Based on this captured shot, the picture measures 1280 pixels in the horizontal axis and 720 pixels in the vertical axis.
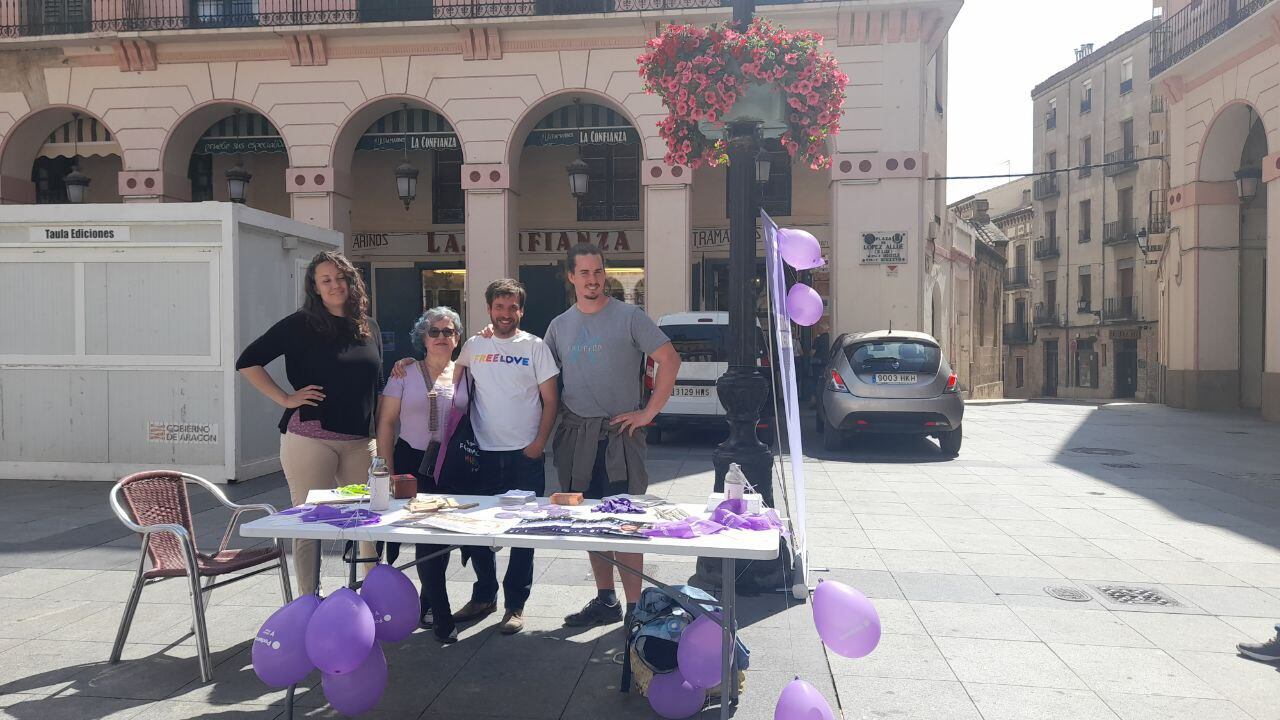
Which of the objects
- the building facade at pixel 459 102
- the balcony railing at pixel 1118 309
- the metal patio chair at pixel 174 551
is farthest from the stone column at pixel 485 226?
the balcony railing at pixel 1118 309

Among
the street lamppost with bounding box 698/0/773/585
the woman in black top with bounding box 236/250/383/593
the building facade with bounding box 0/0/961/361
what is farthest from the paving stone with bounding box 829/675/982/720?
the building facade with bounding box 0/0/961/361

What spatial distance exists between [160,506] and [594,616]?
2294mm

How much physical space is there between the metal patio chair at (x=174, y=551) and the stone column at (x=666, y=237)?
11.3 m

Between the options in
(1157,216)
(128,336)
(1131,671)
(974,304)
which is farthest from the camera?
(1157,216)

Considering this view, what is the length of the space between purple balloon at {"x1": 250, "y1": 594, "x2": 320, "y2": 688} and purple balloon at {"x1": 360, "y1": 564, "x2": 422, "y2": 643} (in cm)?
42

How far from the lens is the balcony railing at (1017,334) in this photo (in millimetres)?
47562

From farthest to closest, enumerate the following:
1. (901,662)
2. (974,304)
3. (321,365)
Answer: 1. (974,304)
2. (321,365)
3. (901,662)

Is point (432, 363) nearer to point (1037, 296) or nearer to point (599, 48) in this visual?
point (599, 48)

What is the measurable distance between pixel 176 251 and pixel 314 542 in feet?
19.1

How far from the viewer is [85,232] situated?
30.1 feet

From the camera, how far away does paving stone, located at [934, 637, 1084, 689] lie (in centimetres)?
405

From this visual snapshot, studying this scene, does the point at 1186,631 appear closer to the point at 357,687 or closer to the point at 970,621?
the point at 970,621

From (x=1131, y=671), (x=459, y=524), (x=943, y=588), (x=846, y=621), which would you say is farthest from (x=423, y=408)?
(x=1131, y=671)

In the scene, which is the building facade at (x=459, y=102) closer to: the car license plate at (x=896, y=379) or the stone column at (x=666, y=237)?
the stone column at (x=666, y=237)
